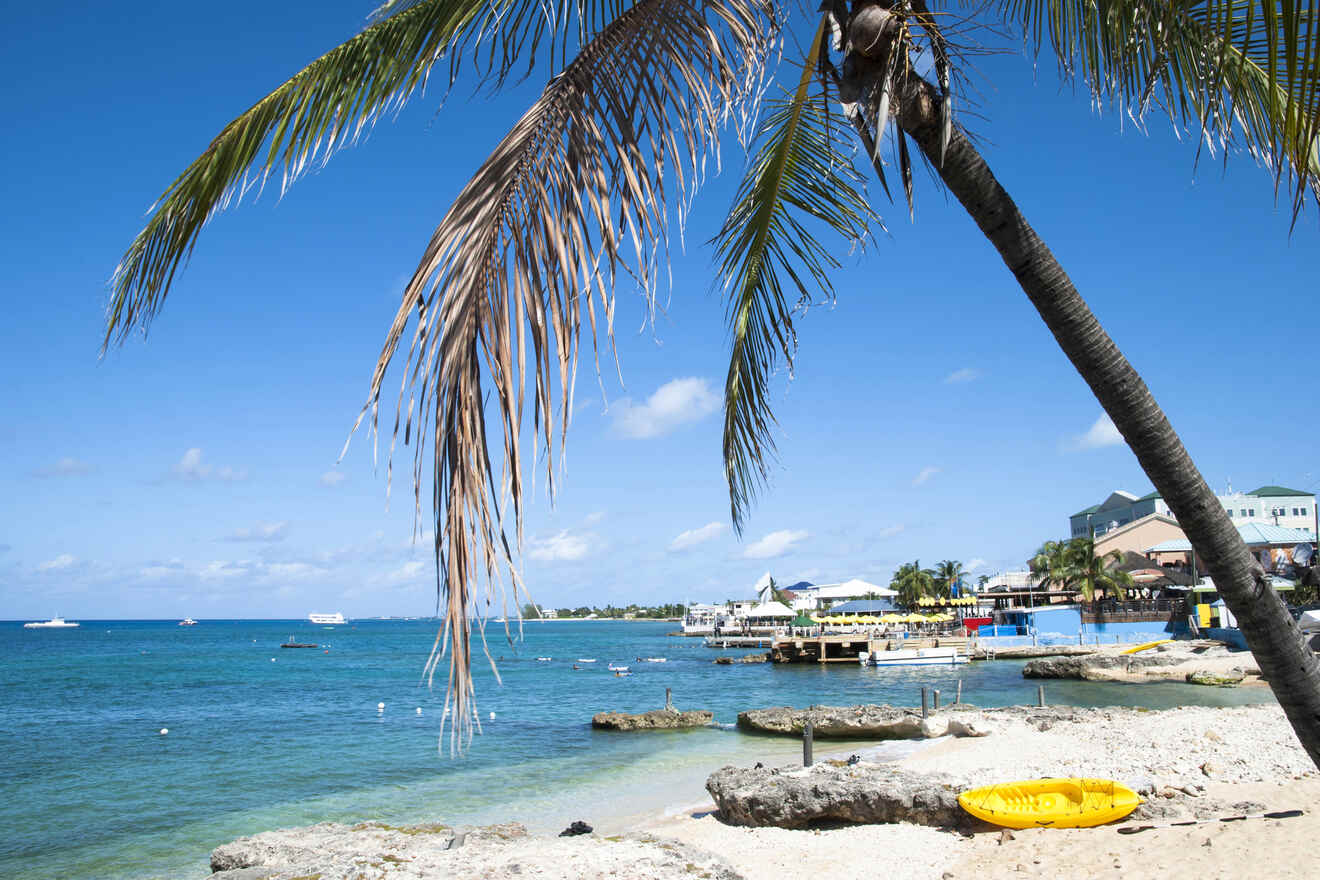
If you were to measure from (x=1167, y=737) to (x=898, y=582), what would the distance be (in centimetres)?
8012

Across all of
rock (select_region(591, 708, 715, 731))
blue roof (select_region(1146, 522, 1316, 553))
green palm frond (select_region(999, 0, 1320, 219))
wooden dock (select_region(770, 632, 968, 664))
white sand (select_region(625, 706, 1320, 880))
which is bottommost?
wooden dock (select_region(770, 632, 968, 664))

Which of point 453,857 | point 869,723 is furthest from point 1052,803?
point 869,723

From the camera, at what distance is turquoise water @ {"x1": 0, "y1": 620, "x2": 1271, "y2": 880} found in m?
16.5

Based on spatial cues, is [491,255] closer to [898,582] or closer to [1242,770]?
[1242,770]

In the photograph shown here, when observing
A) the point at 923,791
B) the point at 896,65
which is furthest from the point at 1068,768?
the point at 896,65

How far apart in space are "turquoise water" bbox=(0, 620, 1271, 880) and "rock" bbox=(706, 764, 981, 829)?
147 inches

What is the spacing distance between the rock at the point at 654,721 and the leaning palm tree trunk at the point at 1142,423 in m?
25.8

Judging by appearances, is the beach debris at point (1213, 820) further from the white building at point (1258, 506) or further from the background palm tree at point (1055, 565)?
the white building at point (1258, 506)

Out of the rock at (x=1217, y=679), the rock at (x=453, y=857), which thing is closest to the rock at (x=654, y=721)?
the rock at (x=453, y=857)

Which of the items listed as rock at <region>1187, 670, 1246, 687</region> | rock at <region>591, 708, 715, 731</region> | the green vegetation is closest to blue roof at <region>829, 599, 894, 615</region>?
the green vegetation

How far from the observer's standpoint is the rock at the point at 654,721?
27.0 m

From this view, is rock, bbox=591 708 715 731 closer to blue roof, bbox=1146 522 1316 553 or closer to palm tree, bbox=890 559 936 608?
blue roof, bbox=1146 522 1316 553

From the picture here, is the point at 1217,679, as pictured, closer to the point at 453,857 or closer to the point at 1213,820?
the point at 1213,820

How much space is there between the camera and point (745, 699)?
3572cm
